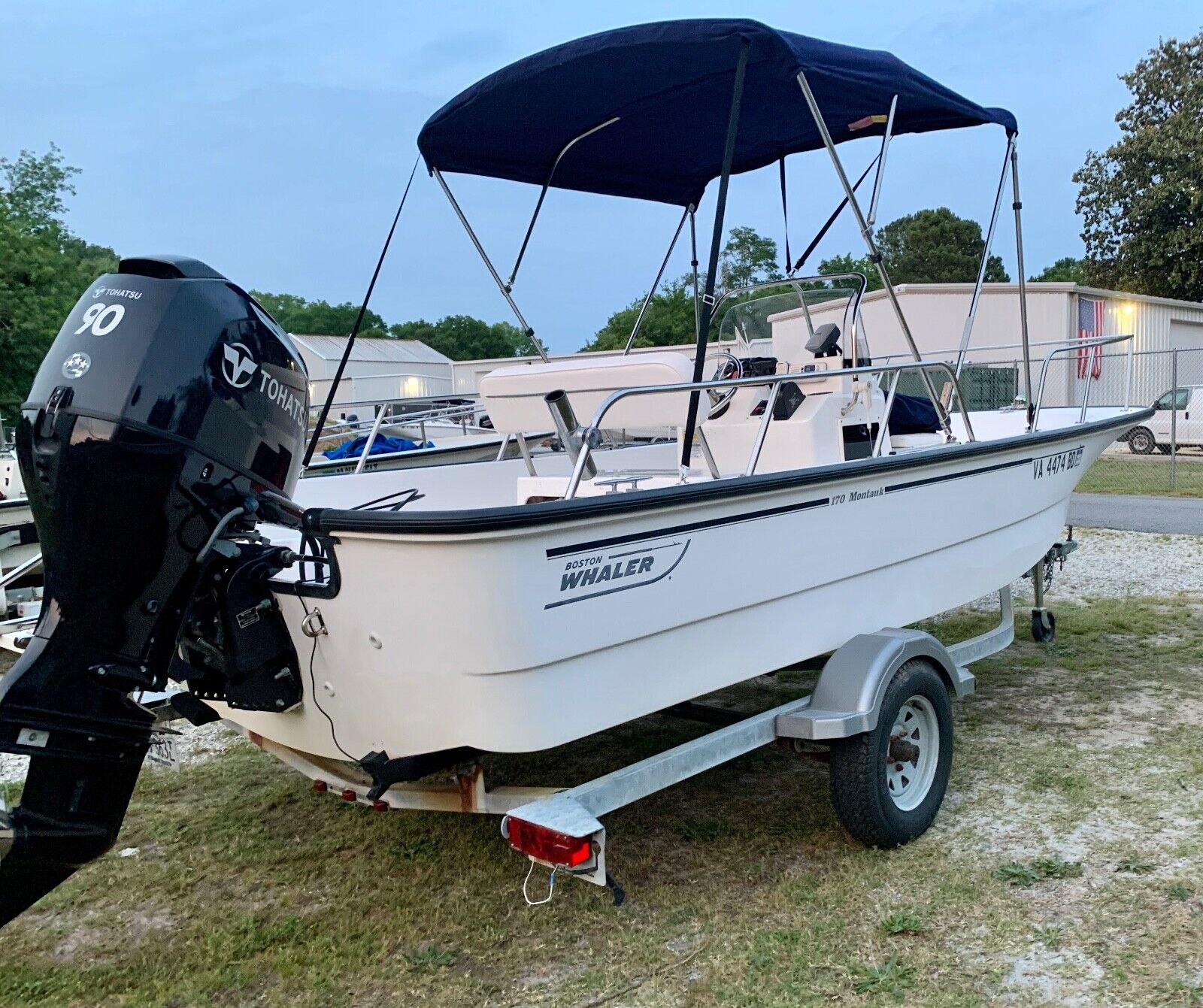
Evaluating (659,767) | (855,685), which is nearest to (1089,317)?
(855,685)

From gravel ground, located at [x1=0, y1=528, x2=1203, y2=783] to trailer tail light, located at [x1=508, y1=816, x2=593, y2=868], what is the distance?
445cm

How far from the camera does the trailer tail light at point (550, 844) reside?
2.66 m

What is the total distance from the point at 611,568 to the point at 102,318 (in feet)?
4.85

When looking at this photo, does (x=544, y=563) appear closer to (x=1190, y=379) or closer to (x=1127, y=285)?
(x=1190, y=379)

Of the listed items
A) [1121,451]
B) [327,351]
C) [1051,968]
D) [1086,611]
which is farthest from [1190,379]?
[327,351]

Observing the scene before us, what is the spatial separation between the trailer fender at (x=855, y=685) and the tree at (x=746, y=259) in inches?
121

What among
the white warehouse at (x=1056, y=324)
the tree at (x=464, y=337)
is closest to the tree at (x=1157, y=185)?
the white warehouse at (x=1056, y=324)

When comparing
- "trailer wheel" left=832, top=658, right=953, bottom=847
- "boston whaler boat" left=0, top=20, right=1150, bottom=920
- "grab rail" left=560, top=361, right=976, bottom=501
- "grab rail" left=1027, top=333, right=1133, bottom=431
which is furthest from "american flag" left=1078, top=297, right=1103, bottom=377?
"trailer wheel" left=832, top=658, right=953, bottom=847

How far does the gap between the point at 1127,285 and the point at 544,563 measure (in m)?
32.7

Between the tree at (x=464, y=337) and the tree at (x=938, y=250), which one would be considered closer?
the tree at (x=938, y=250)

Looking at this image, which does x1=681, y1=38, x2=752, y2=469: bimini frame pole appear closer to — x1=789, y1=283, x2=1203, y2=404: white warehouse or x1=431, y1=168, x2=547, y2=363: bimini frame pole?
x1=431, y1=168, x2=547, y2=363: bimini frame pole

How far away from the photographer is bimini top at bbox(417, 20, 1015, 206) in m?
4.17

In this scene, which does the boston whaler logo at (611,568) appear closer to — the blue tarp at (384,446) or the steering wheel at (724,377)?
the steering wheel at (724,377)

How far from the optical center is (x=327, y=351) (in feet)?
142
